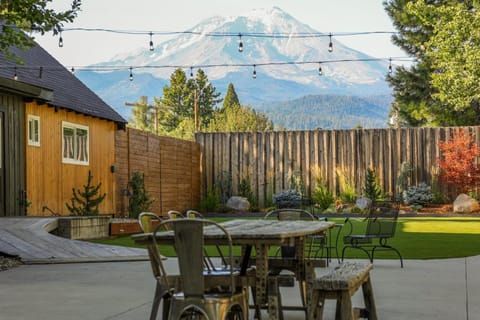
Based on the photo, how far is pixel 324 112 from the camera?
6752 inches

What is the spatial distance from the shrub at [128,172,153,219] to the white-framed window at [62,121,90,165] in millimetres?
1448

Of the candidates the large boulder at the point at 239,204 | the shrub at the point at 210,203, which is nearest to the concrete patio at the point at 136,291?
the large boulder at the point at 239,204

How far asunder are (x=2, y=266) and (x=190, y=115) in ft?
172

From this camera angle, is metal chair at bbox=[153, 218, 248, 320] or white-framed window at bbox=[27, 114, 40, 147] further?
white-framed window at bbox=[27, 114, 40, 147]

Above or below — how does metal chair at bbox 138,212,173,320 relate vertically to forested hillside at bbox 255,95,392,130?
below

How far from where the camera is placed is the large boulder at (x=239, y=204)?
70.2 ft

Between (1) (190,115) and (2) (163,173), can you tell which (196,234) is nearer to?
(2) (163,173)

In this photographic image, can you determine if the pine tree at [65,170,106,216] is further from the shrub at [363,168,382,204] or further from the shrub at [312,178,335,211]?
the shrub at [363,168,382,204]

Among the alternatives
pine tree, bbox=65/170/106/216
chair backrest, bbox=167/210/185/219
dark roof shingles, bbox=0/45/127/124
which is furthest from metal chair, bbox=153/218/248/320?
dark roof shingles, bbox=0/45/127/124

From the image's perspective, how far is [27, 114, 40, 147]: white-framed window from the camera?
14946 millimetres

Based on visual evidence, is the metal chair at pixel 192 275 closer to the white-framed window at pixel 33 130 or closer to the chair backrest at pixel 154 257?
the chair backrest at pixel 154 257

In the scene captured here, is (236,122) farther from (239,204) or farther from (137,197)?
(137,197)

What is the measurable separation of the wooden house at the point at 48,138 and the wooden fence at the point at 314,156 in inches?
185

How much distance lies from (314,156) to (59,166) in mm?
8389
